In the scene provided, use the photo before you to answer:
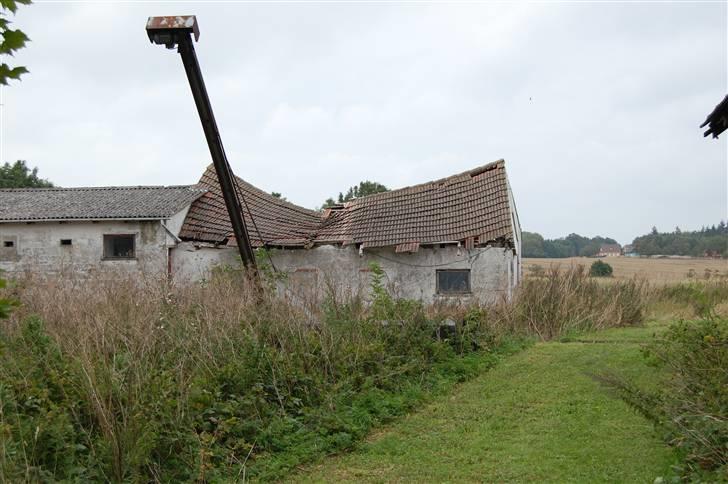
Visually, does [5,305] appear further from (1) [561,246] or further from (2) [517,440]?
(1) [561,246]

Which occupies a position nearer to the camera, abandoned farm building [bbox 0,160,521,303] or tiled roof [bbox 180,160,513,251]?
abandoned farm building [bbox 0,160,521,303]

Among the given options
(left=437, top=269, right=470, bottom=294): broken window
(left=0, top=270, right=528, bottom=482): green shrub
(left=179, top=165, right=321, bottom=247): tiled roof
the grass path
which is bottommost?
the grass path

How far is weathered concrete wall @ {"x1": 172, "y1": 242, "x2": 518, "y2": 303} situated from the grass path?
8306 millimetres

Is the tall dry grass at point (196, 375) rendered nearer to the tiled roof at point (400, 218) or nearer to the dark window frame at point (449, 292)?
the dark window frame at point (449, 292)

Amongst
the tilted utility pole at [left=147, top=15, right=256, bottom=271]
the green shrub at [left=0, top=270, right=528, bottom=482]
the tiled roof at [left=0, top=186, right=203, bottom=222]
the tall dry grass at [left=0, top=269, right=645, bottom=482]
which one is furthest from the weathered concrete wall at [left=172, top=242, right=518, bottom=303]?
the green shrub at [left=0, top=270, right=528, bottom=482]

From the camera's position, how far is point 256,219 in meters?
22.8

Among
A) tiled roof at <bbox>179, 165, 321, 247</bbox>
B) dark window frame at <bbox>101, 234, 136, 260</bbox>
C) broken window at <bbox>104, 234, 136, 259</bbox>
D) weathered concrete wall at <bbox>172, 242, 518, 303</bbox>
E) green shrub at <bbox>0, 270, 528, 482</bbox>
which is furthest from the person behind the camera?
tiled roof at <bbox>179, 165, 321, 247</bbox>

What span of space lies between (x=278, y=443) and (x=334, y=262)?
13.6m

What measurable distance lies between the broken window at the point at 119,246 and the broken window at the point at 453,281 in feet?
30.9

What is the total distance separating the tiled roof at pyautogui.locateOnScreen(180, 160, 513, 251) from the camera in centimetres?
1939

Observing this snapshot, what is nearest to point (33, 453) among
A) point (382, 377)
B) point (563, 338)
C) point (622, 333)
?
point (382, 377)

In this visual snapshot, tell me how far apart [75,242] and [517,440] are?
17.2m

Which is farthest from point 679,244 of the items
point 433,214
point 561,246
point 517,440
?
point 517,440

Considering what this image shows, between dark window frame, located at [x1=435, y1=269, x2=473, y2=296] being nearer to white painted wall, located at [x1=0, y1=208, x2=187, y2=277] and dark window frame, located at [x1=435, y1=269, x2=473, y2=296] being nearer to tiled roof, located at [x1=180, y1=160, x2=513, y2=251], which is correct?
tiled roof, located at [x1=180, y1=160, x2=513, y2=251]
